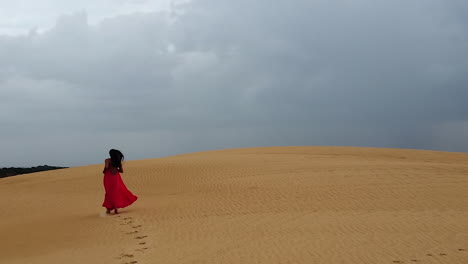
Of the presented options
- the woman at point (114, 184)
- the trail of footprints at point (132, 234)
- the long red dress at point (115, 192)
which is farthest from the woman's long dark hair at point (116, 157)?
the trail of footprints at point (132, 234)

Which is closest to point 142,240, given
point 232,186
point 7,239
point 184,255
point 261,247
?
point 184,255

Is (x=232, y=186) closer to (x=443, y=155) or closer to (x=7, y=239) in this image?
(x=7, y=239)

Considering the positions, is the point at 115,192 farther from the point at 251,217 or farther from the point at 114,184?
the point at 251,217

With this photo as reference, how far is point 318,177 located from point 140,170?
29.9 feet

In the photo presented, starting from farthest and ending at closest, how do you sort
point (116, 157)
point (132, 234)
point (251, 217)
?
1. point (116, 157)
2. point (251, 217)
3. point (132, 234)

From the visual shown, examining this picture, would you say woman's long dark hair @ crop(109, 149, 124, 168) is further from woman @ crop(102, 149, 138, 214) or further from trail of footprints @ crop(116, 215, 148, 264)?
trail of footprints @ crop(116, 215, 148, 264)

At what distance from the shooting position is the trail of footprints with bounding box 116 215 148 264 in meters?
7.78

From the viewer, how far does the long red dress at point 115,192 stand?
1218 cm

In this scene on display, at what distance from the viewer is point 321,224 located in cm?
1009

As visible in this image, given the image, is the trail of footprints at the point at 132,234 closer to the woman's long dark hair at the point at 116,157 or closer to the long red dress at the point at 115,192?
the long red dress at the point at 115,192

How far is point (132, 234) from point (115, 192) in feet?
8.68

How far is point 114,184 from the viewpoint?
12.2 metres

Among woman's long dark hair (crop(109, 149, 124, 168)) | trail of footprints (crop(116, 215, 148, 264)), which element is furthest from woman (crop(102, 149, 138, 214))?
trail of footprints (crop(116, 215, 148, 264))

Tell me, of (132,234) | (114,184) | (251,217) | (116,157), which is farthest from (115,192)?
(251,217)
